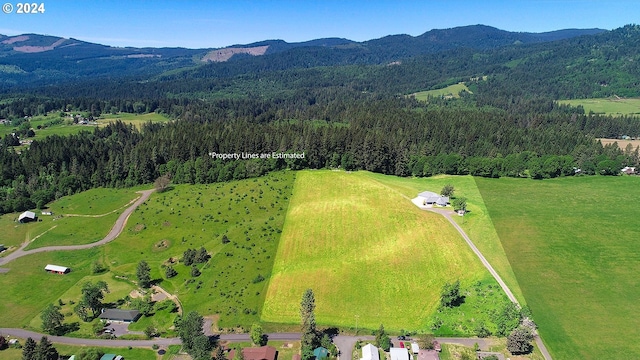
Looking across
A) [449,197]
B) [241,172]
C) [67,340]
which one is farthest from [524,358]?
[241,172]

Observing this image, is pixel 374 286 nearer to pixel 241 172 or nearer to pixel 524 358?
pixel 524 358

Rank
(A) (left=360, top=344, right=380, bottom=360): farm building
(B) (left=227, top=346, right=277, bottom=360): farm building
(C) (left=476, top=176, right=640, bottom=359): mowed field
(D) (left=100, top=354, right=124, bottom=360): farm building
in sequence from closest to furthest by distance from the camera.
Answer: (A) (left=360, top=344, right=380, bottom=360): farm building → (B) (left=227, top=346, right=277, bottom=360): farm building → (C) (left=476, top=176, right=640, bottom=359): mowed field → (D) (left=100, top=354, right=124, bottom=360): farm building

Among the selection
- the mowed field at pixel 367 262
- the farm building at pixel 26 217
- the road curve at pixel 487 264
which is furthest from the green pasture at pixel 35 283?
the road curve at pixel 487 264

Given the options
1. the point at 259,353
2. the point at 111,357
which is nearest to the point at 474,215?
the point at 259,353

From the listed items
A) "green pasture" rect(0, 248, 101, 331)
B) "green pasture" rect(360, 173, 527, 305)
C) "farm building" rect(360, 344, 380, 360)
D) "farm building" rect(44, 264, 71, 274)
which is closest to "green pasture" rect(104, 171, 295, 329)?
"green pasture" rect(0, 248, 101, 331)

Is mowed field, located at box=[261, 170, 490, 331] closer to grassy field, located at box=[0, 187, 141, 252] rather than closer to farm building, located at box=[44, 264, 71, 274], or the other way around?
farm building, located at box=[44, 264, 71, 274]

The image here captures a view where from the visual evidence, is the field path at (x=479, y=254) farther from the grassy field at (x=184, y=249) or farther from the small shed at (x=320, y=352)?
the grassy field at (x=184, y=249)
